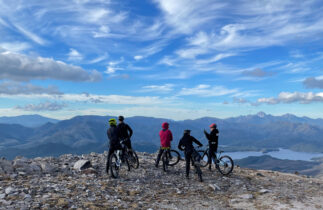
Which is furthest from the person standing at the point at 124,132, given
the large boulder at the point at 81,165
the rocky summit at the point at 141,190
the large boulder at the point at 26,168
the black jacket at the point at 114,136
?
the large boulder at the point at 26,168

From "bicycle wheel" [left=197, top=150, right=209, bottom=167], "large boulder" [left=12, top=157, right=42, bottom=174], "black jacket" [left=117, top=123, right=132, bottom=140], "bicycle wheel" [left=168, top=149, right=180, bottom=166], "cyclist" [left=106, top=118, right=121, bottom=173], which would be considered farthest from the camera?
"bicycle wheel" [left=168, top=149, right=180, bottom=166]

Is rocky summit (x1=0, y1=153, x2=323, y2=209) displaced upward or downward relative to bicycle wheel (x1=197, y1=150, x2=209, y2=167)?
downward

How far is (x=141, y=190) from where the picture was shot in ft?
37.4

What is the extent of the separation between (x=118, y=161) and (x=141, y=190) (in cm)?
244

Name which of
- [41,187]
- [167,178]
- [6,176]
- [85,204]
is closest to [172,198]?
[167,178]

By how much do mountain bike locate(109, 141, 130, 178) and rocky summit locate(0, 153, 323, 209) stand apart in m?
0.42

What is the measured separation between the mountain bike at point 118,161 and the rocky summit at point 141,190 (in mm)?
424

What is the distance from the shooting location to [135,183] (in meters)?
12.3

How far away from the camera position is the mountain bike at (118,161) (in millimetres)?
12941

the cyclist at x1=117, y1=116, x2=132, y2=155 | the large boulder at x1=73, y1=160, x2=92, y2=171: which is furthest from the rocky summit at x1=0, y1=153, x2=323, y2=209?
the cyclist at x1=117, y1=116, x2=132, y2=155

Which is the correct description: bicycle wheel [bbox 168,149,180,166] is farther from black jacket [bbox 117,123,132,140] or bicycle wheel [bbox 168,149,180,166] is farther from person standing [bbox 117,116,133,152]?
black jacket [bbox 117,123,132,140]

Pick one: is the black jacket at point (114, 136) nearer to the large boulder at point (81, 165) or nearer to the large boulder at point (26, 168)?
the large boulder at point (81, 165)

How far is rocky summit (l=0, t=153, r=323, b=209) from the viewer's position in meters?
9.38

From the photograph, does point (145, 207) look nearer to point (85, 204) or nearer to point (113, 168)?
point (85, 204)
